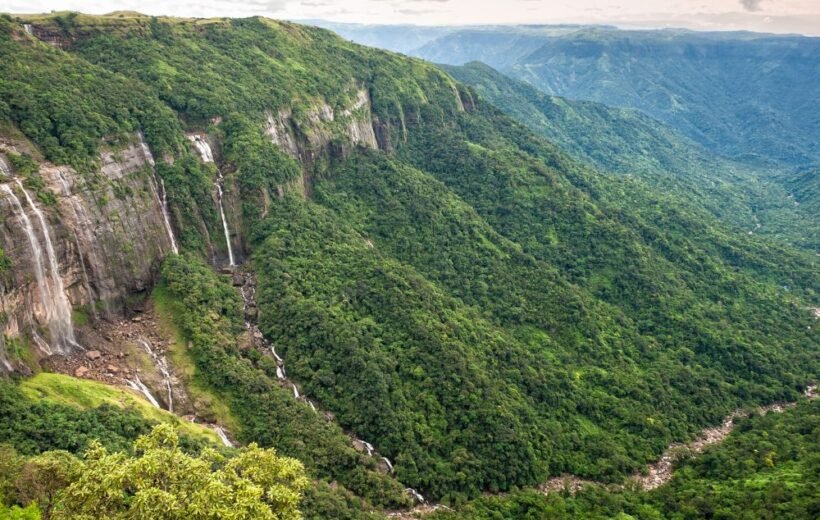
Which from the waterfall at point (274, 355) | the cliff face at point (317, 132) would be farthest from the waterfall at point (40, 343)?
the cliff face at point (317, 132)

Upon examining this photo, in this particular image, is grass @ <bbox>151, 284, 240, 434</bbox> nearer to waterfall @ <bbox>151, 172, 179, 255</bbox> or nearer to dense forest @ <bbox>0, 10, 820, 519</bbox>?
dense forest @ <bbox>0, 10, 820, 519</bbox>

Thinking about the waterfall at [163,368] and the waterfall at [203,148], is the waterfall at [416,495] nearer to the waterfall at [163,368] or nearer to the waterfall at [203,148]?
the waterfall at [163,368]

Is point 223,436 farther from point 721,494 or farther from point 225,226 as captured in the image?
point 721,494

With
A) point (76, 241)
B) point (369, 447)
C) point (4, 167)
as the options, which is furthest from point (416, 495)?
point (4, 167)

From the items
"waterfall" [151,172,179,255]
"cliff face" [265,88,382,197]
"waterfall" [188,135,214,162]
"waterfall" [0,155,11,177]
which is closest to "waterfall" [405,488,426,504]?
"waterfall" [151,172,179,255]

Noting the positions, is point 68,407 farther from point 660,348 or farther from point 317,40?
point 317,40

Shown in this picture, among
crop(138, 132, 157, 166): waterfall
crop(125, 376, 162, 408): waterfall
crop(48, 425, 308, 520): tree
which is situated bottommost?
crop(125, 376, 162, 408): waterfall
